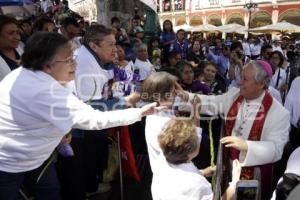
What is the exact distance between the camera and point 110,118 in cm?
236

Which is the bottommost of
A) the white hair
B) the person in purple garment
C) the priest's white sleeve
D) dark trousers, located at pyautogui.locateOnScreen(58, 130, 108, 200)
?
dark trousers, located at pyautogui.locateOnScreen(58, 130, 108, 200)

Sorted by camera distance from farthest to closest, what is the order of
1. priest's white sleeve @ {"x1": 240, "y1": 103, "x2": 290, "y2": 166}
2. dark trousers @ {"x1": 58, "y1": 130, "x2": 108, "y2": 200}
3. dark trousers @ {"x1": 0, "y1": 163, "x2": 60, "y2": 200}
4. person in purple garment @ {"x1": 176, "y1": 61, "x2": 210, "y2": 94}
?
1. person in purple garment @ {"x1": 176, "y1": 61, "x2": 210, "y2": 94}
2. dark trousers @ {"x1": 58, "y1": 130, "x2": 108, "y2": 200}
3. priest's white sleeve @ {"x1": 240, "y1": 103, "x2": 290, "y2": 166}
4. dark trousers @ {"x1": 0, "y1": 163, "x2": 60, "y2": 200}

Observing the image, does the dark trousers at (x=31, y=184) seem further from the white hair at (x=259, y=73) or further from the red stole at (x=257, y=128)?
the white hair at (x=259, y=73)

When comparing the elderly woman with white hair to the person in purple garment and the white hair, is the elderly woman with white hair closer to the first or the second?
the white hair

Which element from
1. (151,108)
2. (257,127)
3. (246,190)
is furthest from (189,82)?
(246,190)

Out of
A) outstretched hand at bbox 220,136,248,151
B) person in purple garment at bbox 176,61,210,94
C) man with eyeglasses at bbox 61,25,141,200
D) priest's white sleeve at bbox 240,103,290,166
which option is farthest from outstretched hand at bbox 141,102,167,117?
person in purple garment at bbox 176,61,210,94

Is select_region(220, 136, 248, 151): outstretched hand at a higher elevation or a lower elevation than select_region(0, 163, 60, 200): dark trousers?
higher

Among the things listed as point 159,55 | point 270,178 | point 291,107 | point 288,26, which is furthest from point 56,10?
point 288,26

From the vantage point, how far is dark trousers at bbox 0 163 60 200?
2.25 metres

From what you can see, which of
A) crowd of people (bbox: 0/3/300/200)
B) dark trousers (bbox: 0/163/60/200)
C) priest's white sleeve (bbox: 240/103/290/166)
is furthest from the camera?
priest's white sleeve (bbox: 240/103/290/166)

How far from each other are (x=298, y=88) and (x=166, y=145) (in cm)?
276

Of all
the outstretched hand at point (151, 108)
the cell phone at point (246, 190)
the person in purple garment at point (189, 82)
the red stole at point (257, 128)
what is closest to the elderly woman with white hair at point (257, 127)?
the red stole at point (257, 128)

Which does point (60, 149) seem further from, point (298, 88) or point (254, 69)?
point (298, 88)

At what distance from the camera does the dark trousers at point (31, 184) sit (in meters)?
2.25
